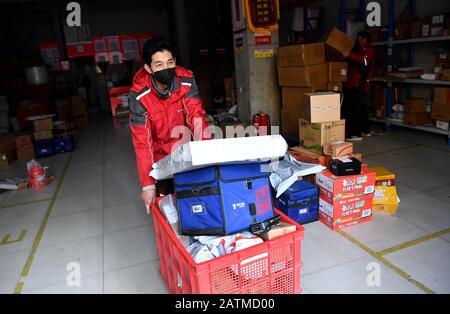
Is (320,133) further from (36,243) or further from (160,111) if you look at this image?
(36,243)

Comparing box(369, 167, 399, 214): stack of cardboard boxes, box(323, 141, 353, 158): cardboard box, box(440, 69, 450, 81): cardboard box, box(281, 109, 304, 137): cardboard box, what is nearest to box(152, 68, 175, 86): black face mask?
box(323, 141, 353, 158): cardboard box

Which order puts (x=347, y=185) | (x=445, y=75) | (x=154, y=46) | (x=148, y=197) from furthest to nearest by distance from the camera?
(x=445, y=75), (x=347, y=185), (x=148, y=197), (x=154, y=46)

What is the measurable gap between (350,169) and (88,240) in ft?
7.57

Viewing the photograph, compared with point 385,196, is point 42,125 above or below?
above

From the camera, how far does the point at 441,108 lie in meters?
4.95

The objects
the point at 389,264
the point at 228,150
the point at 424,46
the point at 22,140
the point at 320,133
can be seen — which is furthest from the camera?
the point at 22,140

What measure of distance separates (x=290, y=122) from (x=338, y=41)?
132cm

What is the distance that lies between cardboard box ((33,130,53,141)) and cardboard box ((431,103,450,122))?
243 inches

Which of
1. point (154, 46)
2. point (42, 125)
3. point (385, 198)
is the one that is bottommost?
point (385, 198)

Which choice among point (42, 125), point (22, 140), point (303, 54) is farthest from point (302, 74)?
point (22, 140)

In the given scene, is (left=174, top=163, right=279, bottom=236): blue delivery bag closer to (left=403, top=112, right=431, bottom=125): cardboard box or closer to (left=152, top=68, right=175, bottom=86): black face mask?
(left=152, top=68, right=175, bottom=86): black face mask

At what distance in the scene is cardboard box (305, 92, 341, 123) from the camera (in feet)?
Answer: 11.3

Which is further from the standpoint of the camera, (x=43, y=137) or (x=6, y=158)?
(x=43, y=137)

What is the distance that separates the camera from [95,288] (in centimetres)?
235
